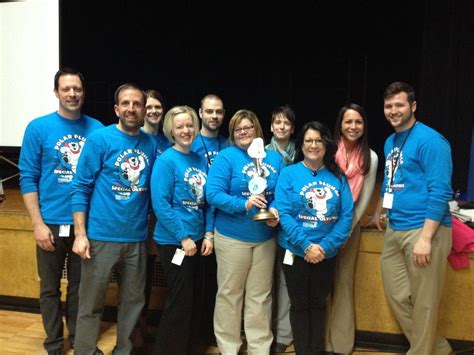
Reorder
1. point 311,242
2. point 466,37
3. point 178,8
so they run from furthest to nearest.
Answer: point 178,8, point 466,37, point 311,242

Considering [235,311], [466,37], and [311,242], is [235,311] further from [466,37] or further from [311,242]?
[466,37]

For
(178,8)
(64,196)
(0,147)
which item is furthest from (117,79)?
(64,196)

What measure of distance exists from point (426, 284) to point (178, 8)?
4.10 meters

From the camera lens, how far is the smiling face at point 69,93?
2287mm

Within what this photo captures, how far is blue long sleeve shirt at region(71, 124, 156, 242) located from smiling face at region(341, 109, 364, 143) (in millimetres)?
1013

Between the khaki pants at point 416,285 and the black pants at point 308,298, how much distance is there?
1.14 ft

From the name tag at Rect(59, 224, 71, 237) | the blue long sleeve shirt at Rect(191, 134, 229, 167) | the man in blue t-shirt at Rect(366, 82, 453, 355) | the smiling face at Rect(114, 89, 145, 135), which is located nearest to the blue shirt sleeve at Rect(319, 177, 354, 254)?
the man in blue t-shirt at Rect(366, 82, 453, 355)

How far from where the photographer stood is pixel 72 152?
7.75 feet

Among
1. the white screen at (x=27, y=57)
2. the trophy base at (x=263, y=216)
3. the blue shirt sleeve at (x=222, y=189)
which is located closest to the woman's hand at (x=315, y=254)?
the trophy base at (x=263, y=216)

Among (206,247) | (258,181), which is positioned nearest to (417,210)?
(258,181)

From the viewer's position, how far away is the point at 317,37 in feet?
17.0

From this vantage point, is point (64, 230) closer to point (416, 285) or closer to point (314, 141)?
point (314, 141)

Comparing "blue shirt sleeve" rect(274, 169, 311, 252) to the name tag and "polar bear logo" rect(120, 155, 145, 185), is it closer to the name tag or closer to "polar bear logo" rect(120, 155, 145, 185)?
"polar bear logo" rect(120, 155, 145, 185)

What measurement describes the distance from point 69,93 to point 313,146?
4.11 feet
